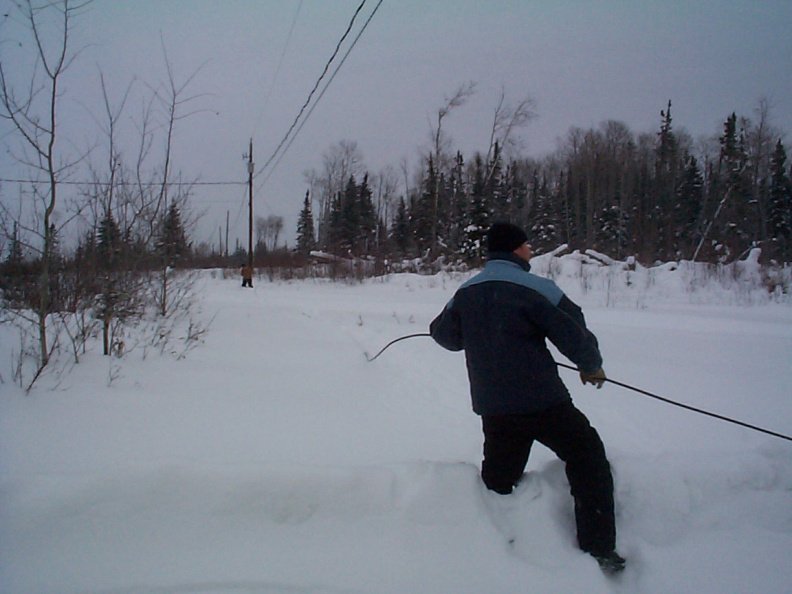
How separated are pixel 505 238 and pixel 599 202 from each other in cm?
4982

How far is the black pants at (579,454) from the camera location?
2.27 meters

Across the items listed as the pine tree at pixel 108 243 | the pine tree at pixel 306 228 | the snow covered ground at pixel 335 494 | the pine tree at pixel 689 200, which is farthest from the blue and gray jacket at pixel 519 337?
the pine tree at pixel 306 228

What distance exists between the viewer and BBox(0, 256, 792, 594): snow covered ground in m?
2.10

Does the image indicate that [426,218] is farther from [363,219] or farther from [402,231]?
[363,219]

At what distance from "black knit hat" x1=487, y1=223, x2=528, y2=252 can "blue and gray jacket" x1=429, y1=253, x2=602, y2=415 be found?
0.15ft

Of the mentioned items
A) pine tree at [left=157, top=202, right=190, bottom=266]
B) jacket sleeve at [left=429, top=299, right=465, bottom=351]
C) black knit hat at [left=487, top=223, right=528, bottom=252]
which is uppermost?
pine tree at [left=157, top=202, right=190, bottom=266]

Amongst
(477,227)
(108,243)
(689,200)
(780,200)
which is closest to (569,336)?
(108,243)

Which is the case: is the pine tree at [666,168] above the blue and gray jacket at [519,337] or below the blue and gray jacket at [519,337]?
above

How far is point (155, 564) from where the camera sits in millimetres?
2041

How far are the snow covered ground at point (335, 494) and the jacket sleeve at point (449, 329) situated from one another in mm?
689

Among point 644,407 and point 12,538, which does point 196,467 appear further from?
point 644,407

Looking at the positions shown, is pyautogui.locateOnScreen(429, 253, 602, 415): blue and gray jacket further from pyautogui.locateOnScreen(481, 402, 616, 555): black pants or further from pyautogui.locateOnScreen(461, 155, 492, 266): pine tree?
pyautogui.locateOnScreen(461, 155, 492, 266): pine tree

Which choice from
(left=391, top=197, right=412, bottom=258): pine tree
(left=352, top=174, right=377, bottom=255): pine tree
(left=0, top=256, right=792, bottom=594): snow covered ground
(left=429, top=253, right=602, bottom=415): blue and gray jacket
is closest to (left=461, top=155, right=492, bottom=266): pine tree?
(left=391, top=197, right=412, bottom=258): pine tree

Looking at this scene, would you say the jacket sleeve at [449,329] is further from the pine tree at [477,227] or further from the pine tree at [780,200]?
the pine tree at [780,200]
